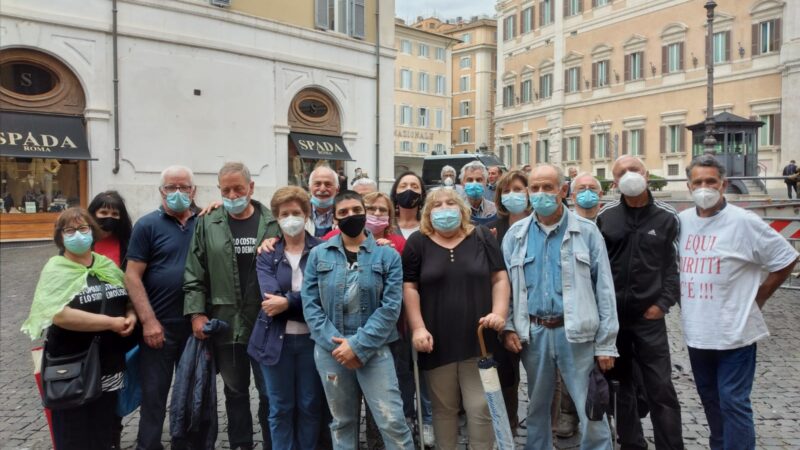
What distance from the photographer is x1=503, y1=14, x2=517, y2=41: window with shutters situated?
51.1 meters

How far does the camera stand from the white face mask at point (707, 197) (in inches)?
154

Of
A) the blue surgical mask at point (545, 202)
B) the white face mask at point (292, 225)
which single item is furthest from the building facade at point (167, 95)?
the blue surgical mask at point (545, 202)

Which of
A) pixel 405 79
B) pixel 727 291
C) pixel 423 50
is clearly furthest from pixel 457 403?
pixel 423 50

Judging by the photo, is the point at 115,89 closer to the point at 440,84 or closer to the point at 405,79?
the point at 405,79

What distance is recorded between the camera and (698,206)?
13.2 feet

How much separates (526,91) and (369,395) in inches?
1937

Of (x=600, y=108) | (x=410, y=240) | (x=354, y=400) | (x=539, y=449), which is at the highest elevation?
(x=600, y=108)

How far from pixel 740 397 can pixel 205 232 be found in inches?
148

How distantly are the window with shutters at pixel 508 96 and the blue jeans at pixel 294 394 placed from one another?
50396 millimetres

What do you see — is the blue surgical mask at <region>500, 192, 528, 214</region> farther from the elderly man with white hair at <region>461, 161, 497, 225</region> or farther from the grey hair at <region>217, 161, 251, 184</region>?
the grey hair at <region>217, 161, 251, 184</region>

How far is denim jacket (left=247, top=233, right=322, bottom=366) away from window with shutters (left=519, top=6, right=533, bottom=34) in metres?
49.3

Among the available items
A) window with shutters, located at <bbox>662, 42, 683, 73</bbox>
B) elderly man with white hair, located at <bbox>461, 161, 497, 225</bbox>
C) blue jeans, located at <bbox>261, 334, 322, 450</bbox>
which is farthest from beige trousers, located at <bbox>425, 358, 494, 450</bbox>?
window with shutters, located at <bbox>662, 42, 683, 73</bbox>

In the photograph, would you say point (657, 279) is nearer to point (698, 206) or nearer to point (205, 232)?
point (698, 206)

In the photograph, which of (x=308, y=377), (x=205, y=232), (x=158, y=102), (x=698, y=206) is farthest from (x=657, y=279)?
(x=158, y=102)
